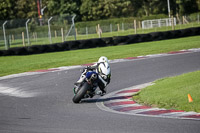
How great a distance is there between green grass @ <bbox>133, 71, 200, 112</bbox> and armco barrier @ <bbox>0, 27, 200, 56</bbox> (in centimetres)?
1619

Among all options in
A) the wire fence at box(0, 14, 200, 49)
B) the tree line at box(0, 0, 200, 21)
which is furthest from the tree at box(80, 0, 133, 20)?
the wire fence at box(0, 14, 200, 49)

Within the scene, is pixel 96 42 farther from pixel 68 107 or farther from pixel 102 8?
pixel 102 8

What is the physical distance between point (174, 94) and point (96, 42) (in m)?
19.0

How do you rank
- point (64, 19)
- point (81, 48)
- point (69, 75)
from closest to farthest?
point (69, 75) < point (81, 48) < point (64, 19)

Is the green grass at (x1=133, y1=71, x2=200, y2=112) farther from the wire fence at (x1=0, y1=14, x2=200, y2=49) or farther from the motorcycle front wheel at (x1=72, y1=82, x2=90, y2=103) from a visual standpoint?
the wire fence at (x1=0, y1=14, x2=200, y2=49)

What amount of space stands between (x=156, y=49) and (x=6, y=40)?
11550mm

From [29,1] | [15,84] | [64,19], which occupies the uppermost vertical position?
[29,1]

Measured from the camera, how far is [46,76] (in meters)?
15.9

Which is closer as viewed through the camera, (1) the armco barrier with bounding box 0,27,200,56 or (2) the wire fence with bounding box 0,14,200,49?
(1) the armco barrier with bounding box 0,27,200,56

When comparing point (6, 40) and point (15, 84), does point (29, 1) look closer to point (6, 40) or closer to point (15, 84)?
point (6, 40)

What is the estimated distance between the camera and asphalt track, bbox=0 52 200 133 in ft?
22.7

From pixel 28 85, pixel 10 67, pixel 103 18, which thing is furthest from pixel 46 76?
pixel 103 18

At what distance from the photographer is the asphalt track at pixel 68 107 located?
273 inches

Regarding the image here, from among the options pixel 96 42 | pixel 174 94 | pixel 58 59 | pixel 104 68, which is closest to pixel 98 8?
pixel 96 42
